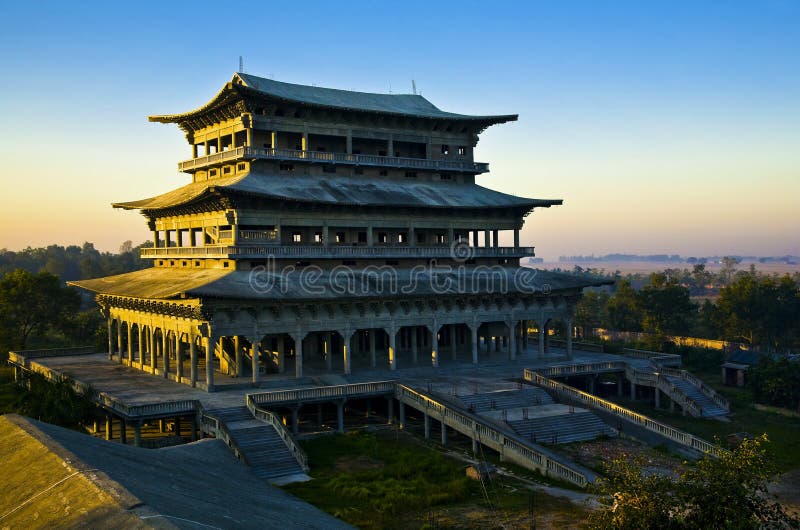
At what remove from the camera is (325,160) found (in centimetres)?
5578

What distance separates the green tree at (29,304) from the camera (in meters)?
73.1

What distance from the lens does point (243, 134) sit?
186 feet

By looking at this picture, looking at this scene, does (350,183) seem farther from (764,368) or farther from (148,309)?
(764,368)

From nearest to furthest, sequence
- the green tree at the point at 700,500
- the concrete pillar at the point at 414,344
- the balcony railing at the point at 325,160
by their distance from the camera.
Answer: the green tree at the point at 700,500
the concrete pillar at the point at 414,344
the balcony railing at the point at 325,160

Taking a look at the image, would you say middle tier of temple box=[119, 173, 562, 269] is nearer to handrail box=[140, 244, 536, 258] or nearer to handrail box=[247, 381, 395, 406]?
handrail box=[140, 244, 536, 258]

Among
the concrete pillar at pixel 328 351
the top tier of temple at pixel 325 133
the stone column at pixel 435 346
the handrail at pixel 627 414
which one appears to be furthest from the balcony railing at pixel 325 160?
the handrail at pixel 627 414

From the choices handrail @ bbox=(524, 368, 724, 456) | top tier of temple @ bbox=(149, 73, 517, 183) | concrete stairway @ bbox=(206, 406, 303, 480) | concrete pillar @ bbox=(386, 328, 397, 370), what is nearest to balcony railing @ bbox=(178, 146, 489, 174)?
top tier of temple @ bbox=(149, 73, 517, 183)

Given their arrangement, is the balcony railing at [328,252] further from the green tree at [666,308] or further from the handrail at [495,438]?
the green tree at [666,308]

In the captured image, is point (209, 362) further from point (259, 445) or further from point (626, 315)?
point (626, 315)

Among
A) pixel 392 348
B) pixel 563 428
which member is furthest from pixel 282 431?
pixel 392 348

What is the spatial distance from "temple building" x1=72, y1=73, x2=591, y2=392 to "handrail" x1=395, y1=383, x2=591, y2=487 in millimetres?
7756

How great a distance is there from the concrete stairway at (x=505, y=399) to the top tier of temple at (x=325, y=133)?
72.2 ft

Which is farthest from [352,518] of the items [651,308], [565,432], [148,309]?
[651,308]

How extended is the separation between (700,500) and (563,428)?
19.9 metres
